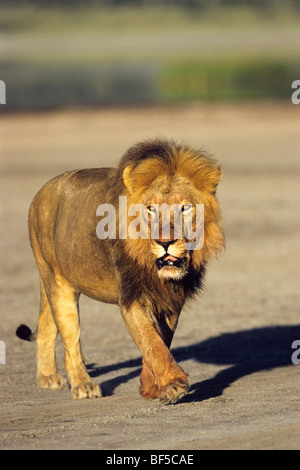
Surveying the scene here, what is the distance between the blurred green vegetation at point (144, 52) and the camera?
34125mm

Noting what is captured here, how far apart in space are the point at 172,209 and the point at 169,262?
30cm

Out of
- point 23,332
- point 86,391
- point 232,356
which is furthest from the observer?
point 232,356

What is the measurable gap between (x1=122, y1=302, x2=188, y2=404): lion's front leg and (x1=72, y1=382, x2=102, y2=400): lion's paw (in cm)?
45

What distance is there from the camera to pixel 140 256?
611 centimetres

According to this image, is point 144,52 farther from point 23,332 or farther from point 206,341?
point 23,332

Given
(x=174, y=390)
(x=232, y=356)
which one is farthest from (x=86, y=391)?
(x=232, y=356)

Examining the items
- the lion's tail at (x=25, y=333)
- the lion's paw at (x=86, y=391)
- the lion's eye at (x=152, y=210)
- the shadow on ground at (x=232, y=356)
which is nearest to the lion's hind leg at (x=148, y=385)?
the shadow on ground at (x=232, y=356)

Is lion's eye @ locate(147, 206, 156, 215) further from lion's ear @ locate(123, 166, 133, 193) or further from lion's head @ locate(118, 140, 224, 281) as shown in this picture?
lion's ear @ locate(123, 166, 133, 193)

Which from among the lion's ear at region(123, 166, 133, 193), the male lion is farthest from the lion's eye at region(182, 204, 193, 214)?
the lion's ear at region(123, 166, 133, 193)

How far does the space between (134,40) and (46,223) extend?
196 feet

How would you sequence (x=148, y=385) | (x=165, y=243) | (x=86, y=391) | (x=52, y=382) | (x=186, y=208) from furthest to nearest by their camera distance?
(x=52, y=382) < (x=86, y=391) < (x=148, y=385) < (x=186, y=208) < (x=165, y=243)

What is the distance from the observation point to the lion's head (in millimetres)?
5957

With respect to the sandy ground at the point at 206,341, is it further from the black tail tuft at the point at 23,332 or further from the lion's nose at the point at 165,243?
the lion's nose at the point at 165,243

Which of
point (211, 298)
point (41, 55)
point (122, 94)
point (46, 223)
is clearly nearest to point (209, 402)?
point (46, 223)
